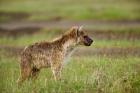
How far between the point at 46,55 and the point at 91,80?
1334 millimetres

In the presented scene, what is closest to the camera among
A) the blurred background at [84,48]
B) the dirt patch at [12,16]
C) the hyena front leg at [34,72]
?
the blurred background at [84,48]

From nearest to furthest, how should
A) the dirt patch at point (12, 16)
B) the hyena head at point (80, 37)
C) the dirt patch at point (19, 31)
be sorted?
the hyena head at point (80, 37)
the dirt patch at point (19, 31)
the dirt patch at point (12, 16)

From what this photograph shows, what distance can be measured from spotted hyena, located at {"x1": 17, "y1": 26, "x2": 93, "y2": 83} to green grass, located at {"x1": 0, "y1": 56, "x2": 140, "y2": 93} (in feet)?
0.82

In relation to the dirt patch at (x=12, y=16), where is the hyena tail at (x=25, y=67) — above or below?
below

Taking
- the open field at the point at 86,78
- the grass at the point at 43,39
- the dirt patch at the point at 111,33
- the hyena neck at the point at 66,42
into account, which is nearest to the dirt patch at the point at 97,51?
the grass at the point at 43,39

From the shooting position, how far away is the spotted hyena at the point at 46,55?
42.5ft

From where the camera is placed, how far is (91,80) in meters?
12.3

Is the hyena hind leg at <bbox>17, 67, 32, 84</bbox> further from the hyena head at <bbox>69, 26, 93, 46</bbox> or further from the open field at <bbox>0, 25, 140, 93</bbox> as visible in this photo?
the hyena head at <bbox>69, 26, 93, 46</bbox>

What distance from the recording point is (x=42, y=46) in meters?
13.1

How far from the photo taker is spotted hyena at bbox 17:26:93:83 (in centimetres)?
1295

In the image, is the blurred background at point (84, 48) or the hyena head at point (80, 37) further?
the hyena head at point (80, 37)

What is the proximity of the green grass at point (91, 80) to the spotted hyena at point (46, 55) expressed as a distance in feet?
0.82

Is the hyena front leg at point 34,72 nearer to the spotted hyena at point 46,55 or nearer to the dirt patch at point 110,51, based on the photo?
the spotted hyena at point 46,55

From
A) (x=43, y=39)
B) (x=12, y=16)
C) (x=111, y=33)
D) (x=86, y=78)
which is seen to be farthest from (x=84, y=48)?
(x=12, y=16)
